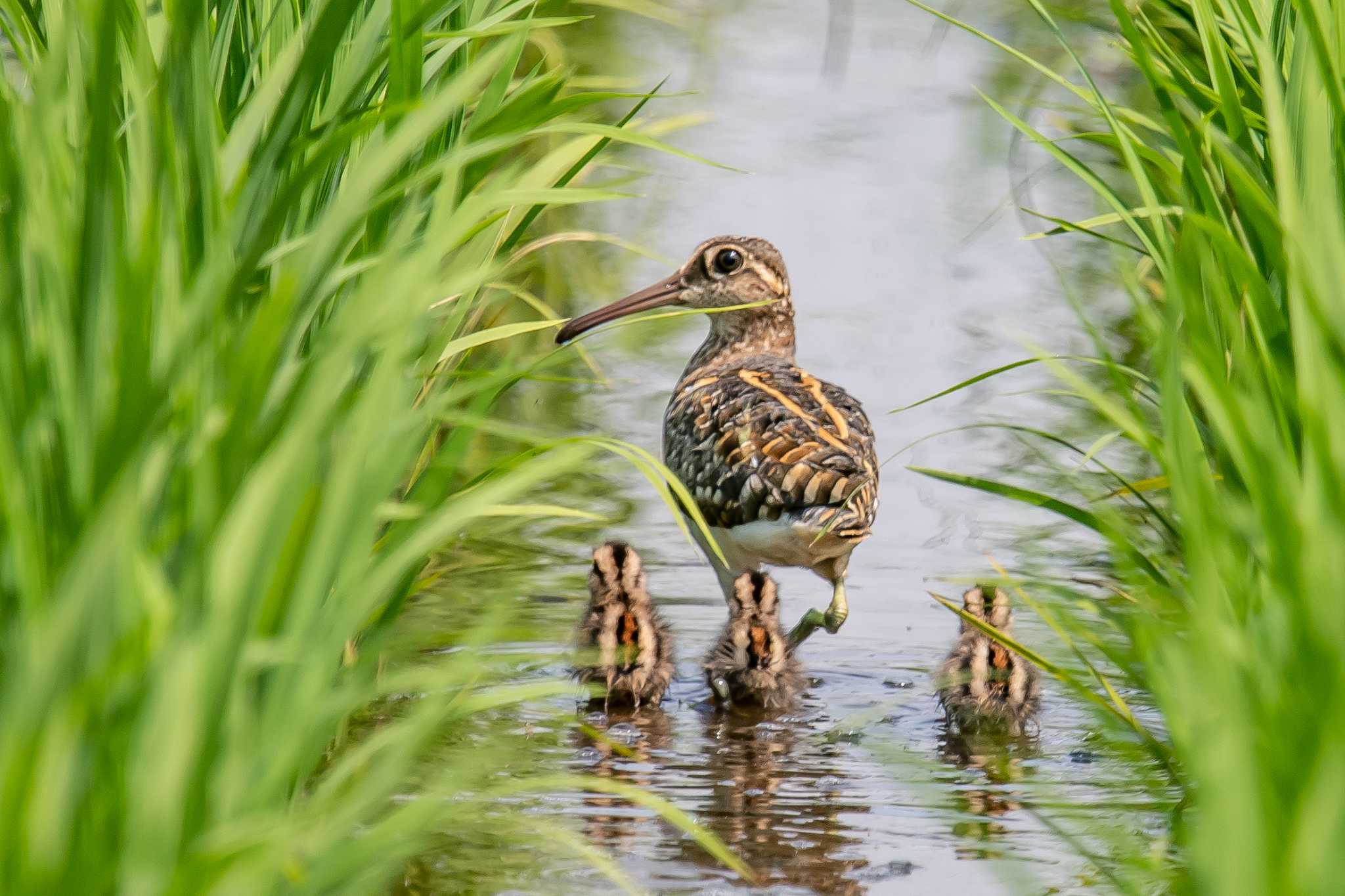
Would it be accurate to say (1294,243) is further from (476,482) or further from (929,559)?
(929,559)

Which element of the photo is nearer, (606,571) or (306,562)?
(306,562)

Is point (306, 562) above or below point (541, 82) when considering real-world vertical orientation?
below

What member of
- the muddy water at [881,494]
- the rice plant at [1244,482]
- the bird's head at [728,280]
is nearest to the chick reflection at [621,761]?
the muddy water at [881,494]

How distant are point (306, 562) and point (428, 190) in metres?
1.78

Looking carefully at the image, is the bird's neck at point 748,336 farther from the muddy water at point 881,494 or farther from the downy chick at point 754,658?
the downy chick at point 754,658

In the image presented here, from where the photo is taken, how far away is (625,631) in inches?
221

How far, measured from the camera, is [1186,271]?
10.8 feet

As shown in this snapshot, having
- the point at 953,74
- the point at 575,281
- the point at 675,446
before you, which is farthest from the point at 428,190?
the point at 953,74

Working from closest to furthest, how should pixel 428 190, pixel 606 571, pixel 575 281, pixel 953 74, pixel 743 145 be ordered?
pixel 428 190, pixel 606 571, pixel 575 281, pixel 743 145, pixel 953 74

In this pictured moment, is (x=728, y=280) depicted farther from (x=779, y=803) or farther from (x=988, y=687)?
(x=779, y=803)

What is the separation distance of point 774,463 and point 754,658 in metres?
0.95

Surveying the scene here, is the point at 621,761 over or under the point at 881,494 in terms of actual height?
under

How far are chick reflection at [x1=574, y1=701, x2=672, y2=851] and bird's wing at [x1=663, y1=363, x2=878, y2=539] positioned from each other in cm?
95

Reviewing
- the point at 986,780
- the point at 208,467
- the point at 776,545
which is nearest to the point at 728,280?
the point at 776,545
